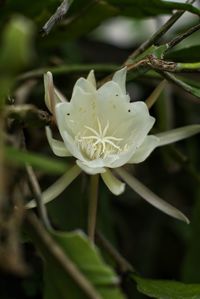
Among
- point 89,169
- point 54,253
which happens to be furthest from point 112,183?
point 54,253

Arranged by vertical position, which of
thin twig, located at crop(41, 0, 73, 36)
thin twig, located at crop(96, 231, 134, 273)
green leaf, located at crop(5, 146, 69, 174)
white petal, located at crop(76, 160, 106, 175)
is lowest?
thin twig, located at crop(96, 231, 134, 273)

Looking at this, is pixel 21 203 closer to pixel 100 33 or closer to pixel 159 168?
pixel 159 168

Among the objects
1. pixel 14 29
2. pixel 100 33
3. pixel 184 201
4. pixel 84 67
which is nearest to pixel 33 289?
pixel 84 67

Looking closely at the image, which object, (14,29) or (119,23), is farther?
(119,23)

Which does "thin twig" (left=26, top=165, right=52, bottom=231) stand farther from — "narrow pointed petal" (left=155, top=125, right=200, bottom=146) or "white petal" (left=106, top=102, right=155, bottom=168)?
"narrow pointed petal" (left=155, top=125, right=200, bottom=146)

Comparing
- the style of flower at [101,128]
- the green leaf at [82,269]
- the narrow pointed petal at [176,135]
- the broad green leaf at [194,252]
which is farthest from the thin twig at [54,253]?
the broad green leaf at [194,252]

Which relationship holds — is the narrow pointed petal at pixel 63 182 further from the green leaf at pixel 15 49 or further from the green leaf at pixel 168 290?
the green leaf at pixel 15 49

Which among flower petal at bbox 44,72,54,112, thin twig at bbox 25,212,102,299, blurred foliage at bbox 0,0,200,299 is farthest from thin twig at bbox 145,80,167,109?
thin twig at bbox 25,212,102,299
